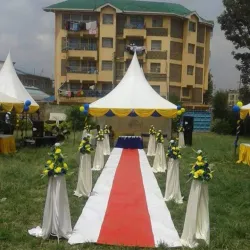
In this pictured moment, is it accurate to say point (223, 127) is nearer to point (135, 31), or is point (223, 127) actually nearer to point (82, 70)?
point (135, 31)

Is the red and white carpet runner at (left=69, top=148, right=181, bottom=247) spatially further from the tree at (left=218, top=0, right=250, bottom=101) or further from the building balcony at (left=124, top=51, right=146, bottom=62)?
the building balcony at (left=124, top=51, right=146, bottom=62)

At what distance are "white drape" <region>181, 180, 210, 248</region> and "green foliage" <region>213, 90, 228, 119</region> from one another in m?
23.2

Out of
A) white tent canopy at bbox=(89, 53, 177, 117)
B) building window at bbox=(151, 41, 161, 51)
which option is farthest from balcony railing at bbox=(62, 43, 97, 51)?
white tent canopy at bbox=(89, 53, 177, 117)

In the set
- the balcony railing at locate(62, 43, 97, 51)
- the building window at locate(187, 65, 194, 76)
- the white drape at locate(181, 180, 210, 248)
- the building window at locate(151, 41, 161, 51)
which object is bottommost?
the white drape at locate(181, 180, 210, 248)

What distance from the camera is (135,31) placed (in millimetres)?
31828

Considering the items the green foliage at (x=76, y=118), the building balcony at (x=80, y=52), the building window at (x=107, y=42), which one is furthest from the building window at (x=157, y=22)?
the green foliage at (x=76, y=118)

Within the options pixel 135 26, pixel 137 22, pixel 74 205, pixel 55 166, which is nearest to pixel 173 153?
pixel 74 205

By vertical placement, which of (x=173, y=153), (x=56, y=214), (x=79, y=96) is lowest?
(x=56, y=214)

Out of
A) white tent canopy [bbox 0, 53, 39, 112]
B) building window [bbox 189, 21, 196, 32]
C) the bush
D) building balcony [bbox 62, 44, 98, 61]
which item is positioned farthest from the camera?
building window [bbox 189, 21, 196, 32]

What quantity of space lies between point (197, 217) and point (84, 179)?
274 centimetres

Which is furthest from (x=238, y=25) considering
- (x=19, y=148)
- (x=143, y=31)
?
(x=19, y=148)

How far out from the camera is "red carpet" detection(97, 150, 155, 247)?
427 cm

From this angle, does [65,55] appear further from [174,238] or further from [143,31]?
[174,238]

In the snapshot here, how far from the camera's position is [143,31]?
31.9 m
